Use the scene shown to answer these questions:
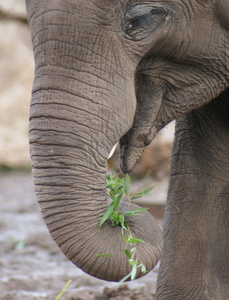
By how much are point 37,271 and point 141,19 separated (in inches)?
→ 119

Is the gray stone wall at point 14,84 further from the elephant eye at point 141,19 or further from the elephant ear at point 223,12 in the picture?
the elephant eye at point 141,19

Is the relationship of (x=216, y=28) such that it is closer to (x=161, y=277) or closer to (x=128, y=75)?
(x=128, y=75)

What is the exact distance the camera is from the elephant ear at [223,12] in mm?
3217

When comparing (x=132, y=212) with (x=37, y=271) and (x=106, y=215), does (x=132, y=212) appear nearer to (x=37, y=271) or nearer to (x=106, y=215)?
(x=106, y=215)

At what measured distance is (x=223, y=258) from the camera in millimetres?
3906

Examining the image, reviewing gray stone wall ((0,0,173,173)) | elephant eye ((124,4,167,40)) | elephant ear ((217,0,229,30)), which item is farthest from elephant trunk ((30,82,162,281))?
gray stone wall ((0,0,173,173))

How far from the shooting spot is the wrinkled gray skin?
9.01 feet

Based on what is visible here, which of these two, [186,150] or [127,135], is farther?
[186,150]

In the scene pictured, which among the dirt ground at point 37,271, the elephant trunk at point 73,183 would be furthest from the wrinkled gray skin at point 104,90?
the dirt ground at point 37,271

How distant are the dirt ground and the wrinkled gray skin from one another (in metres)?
1.62

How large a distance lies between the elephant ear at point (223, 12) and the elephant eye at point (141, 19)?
267 millimetres

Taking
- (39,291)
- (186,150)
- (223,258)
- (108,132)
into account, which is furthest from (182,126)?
(39,291)

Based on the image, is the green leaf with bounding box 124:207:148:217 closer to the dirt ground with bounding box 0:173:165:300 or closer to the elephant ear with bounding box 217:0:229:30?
the elephant ear with bounding box 217:0:229:30

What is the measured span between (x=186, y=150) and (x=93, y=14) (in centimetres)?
125
